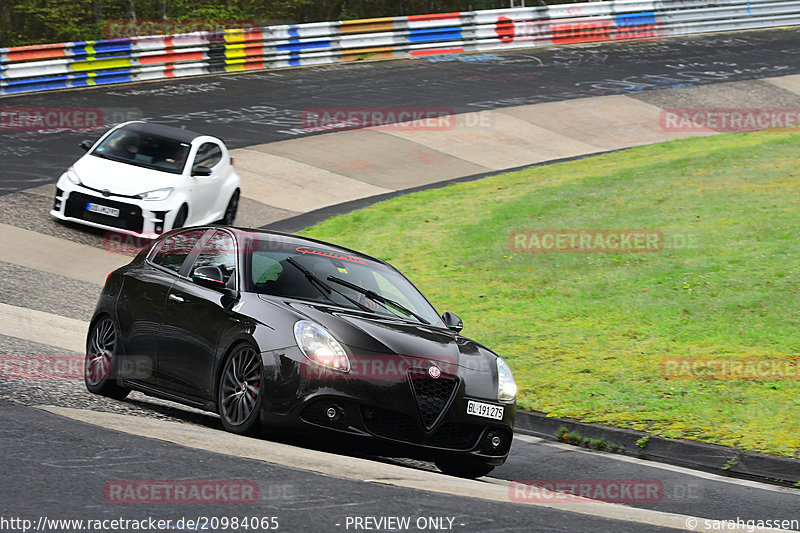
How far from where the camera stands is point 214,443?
705cm

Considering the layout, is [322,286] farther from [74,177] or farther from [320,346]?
[74,177]

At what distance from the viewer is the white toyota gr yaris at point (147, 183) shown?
658 inches

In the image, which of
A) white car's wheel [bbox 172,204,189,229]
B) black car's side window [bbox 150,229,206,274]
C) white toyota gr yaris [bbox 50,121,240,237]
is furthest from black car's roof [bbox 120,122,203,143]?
black car's side window [bbox 150,229,206,274]

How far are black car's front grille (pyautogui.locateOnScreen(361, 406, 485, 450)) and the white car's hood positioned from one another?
10398 millimetres

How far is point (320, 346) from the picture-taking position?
24.2 ft

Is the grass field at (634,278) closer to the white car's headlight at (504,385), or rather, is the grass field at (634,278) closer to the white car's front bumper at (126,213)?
the white car's headlight at (504,385)

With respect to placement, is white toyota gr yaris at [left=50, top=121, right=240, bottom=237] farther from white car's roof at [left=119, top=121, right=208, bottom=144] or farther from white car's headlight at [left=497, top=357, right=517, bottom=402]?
white car's headlight at [left=497, top=357, right=517, bottom=402]

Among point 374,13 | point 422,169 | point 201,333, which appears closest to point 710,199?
point 422,169

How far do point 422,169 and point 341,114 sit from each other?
13.9 ft

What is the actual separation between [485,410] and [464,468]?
1.78 feet

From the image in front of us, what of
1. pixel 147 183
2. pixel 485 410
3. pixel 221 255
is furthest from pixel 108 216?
pixel 485 410

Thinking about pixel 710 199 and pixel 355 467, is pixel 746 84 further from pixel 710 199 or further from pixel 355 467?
pixel 355 467

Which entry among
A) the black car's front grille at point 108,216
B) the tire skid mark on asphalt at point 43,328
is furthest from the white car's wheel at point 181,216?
the tire skid mark on asphalt at point 43,328

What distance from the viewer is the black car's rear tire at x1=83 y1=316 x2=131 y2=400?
29.9 feet
